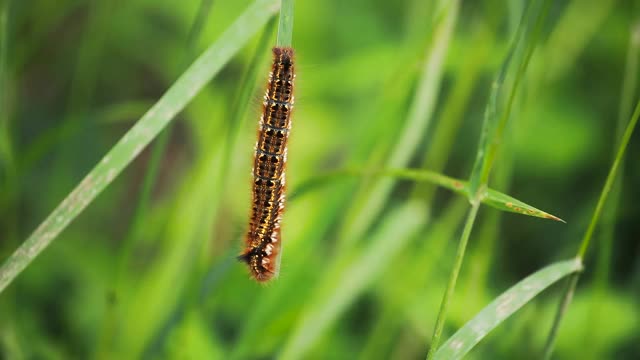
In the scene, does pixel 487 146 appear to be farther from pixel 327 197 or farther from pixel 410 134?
pixel 327 197

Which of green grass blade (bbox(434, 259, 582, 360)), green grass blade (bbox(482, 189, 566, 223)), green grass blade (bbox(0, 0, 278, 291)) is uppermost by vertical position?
green grass blade (bbox(482, 189, 566, 223))

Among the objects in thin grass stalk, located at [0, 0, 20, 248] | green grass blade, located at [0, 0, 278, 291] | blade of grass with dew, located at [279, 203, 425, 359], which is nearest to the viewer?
green grass blade, located at [0, 0, 278, 291]

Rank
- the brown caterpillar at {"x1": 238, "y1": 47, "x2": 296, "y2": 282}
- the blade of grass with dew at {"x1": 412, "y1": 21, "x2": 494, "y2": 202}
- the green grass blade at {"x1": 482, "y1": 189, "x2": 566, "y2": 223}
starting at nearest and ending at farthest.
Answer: the green grass blade at {"x1": 482, "y1": 189, "x2": 566, "y2": 223}, the brown caterpillar at {"x1": 238, "y1": 47, "x2": 296, "y2": 282}, the blade of grass with dew at {"x1": 412, "y1": 21, "x2": 494, "y2": 202}

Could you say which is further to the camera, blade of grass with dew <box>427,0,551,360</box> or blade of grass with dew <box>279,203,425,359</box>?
blade of grass with dew <box>279,203,425,359</box>

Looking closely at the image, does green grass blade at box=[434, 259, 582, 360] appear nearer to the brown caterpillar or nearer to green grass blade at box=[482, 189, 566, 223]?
green grass blade at box=[482, 189, 566, 223]

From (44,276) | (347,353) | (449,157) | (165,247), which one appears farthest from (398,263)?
(44,276)

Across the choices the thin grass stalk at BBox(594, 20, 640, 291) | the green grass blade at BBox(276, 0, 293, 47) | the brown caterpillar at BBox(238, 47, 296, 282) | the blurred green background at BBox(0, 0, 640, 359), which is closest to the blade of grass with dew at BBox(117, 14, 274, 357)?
the blurred green background at BBox(0, 0, 640, 359)
